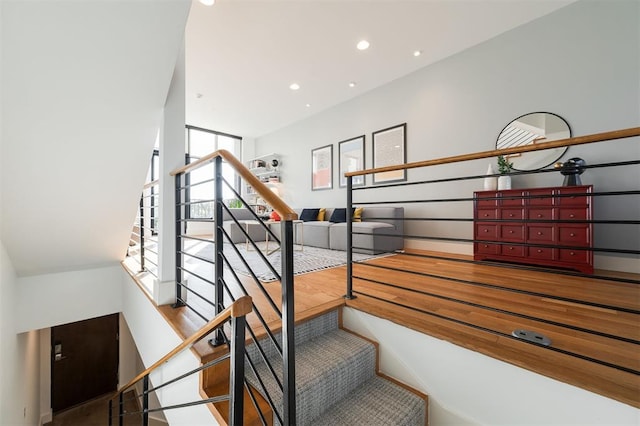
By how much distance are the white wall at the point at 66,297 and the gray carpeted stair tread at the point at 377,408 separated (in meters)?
2.86

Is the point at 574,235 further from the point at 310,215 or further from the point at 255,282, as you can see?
the point at 310,215

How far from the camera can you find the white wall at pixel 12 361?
2.02m

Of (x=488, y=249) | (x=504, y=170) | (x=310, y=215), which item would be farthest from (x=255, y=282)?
(x=310, y=215)

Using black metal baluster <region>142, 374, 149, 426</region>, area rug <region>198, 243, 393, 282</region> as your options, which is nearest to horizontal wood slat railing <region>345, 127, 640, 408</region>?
area rug <region>198, 243, 393, 282</region>

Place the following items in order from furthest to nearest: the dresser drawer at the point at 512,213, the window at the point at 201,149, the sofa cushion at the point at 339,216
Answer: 1. the window at the point at 201,149
2. the sofa cushion at the point at 339,216
3. the dresser drawer at the point at 512,213

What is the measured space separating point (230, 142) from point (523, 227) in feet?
22.9

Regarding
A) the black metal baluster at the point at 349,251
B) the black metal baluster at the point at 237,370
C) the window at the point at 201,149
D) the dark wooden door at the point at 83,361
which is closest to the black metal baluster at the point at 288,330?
the black metal baluster at the point at 237,370

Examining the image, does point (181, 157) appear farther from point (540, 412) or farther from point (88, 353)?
point (88, 353)

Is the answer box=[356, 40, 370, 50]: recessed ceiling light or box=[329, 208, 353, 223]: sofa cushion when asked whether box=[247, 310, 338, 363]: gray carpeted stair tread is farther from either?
box=[356, 40, 370, 50]: recessed ceiling light

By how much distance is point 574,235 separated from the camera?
2.65 metres

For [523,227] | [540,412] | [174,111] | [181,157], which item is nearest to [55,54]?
[174,111]

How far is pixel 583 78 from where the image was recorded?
2.83 m

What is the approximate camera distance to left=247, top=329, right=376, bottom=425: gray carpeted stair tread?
126cm

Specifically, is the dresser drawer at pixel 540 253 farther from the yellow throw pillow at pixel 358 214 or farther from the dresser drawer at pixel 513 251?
the yellow throw pillow at pixel 358 214
